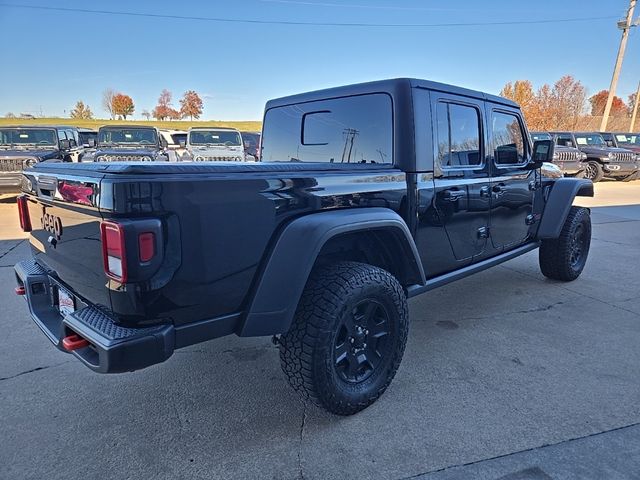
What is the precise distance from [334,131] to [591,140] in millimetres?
16448

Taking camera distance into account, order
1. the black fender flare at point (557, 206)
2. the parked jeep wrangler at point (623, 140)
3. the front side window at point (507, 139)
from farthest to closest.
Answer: the parked jeep wrangler at point (623, 140), the black fender flare at point (557, 206), the front side window at point (507, 139)

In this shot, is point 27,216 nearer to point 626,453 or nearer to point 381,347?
point 381,347

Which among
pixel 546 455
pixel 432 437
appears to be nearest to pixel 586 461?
pixel 546 455

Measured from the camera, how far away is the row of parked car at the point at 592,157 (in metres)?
14.8

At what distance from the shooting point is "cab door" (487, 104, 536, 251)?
12.0 ft

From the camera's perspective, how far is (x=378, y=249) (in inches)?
111

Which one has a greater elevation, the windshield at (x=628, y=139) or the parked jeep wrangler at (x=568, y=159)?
the windshield at (x=628, y=139)

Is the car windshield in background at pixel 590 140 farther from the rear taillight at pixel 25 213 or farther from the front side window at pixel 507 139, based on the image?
the rear taillight at pixel 25 213

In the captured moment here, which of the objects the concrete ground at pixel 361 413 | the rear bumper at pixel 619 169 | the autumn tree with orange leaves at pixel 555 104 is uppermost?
the autumn tree with orange leaves at pixel 555 104

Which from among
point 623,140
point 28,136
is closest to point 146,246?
point 28,136

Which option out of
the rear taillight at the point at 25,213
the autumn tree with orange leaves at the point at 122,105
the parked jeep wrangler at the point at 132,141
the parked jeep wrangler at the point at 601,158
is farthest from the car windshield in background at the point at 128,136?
the autumn tree with orange leaves at the point at 122,105

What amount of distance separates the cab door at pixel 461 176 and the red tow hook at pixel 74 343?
2184 mm

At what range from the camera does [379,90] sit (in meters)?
2.94

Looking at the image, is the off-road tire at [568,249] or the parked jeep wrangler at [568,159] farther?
the parked jeep wrangler at [568,159]
